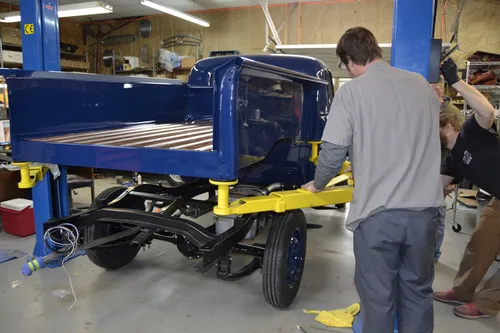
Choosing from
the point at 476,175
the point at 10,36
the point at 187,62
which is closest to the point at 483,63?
the point at 476,175

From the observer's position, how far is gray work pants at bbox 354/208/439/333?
194cm

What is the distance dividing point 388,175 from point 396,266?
469 millimetres

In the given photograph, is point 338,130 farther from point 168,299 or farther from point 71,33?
point 71,33

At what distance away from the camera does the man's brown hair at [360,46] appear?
6.57 feet

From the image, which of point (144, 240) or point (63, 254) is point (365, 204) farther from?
point (63, 254)

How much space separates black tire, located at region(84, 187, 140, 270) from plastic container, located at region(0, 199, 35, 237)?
1.64 metres

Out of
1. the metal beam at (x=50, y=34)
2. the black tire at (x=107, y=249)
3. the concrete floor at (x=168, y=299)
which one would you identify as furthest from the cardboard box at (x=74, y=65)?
the black tire at (x=107, y=249)

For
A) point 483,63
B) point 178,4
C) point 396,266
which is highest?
point 178,4

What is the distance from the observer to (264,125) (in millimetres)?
2609

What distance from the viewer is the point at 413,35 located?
2.29 meters

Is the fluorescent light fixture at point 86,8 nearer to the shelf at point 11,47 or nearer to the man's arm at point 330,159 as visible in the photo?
the shelf at point 11,47

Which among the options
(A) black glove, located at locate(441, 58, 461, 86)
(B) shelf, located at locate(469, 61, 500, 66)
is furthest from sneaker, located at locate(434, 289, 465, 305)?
(B) shelf, located at locate(469, 61, 500, 66)

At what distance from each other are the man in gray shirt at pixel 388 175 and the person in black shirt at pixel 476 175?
0.56 metres

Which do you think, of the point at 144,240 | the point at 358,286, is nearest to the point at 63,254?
the point at 144,240
